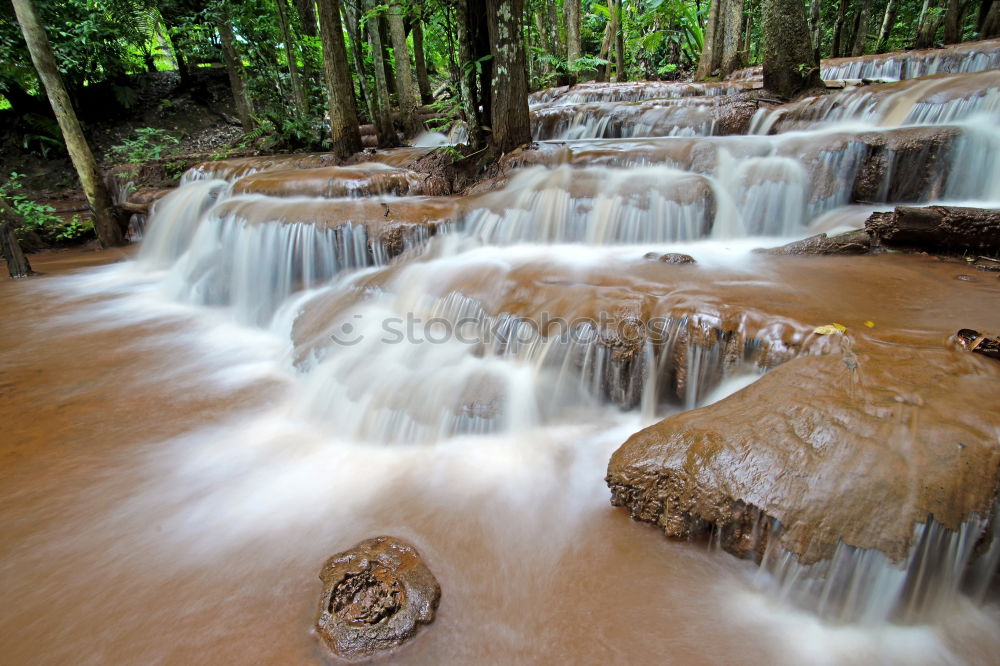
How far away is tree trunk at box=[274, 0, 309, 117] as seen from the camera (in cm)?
1087

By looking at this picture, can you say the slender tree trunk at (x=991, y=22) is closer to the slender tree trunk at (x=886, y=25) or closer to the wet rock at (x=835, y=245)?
the slender tree trunk at (x=886, y=25)

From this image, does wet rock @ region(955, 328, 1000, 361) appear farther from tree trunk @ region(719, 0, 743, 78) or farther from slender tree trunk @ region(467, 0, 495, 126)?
tree trunk @ region(719, 0, 743, 78)

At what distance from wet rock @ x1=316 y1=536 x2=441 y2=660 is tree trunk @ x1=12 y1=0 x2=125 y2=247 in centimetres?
996

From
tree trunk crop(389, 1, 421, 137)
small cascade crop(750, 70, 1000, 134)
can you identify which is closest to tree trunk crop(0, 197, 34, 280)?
tree trunk crop(389, 1, 421, 137)

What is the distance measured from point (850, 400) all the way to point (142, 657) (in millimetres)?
3258

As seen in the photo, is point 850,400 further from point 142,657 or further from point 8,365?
point 8,365

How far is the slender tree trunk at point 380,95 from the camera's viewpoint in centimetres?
→ 948

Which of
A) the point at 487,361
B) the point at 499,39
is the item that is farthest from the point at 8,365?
the point at 499,39

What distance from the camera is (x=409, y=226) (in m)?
6.02

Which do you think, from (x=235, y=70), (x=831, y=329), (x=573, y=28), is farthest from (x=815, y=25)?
(x=235, y=70)

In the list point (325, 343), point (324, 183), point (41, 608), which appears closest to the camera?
point (41, 608)

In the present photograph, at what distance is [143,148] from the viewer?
1267 centimetres

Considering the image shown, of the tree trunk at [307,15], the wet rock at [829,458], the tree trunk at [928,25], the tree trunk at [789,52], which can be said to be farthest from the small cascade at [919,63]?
the tree trunk at [307,15]

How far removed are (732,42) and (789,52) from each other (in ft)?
19.1
